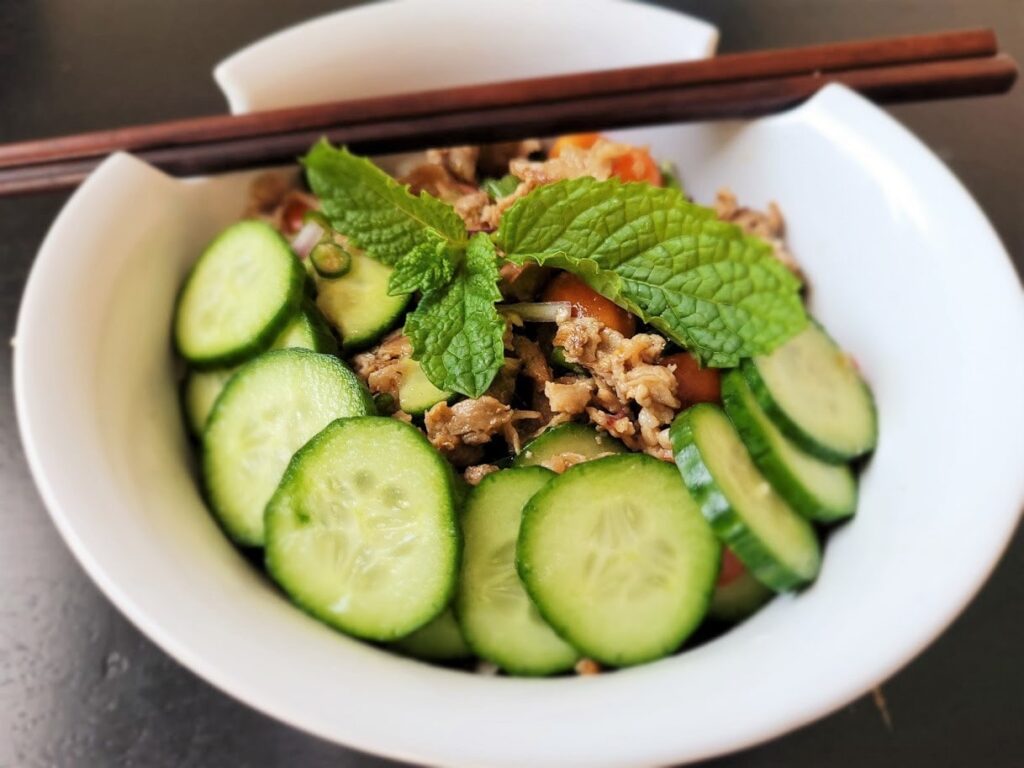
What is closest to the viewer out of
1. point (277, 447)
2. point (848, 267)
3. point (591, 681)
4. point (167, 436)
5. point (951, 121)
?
point (591, 681)

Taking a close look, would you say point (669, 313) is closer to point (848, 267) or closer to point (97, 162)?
point (848, 267)

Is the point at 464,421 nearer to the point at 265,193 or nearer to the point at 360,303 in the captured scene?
the point at 360,303

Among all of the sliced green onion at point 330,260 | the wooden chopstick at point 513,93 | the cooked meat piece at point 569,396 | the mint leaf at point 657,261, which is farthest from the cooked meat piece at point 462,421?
the wooden chopstick at point 513,93

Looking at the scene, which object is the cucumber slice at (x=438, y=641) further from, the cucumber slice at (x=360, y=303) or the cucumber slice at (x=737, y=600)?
the cucumber slice at (x=360, y=303)

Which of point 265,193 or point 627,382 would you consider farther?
point 265,193

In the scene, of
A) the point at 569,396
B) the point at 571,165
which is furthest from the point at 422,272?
the point at 571,165

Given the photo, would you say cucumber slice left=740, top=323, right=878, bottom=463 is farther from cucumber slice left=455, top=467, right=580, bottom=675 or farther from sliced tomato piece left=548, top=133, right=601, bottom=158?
sliced tomato piece left=548, top=133, right=601, bottom=158

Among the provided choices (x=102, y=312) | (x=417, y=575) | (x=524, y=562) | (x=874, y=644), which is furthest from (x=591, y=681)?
(x=102, y=312)
